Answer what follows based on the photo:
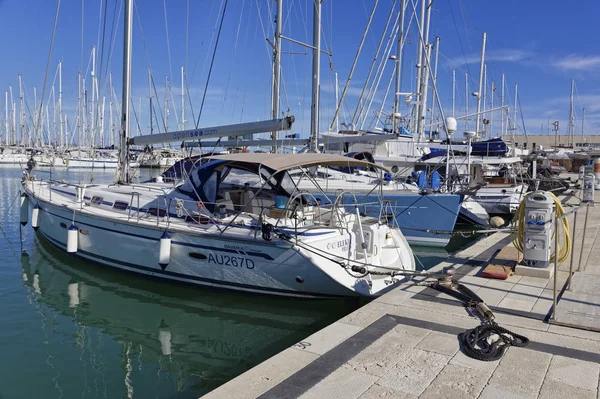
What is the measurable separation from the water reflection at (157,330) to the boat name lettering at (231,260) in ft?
2.48

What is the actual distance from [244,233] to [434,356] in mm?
4019

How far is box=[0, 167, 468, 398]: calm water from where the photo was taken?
5715 millimetres

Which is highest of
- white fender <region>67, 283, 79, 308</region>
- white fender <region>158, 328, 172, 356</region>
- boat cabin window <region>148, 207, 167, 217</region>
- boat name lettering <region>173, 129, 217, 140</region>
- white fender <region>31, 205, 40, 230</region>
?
boat name lettering <region>173, 129, 217, 140</region>

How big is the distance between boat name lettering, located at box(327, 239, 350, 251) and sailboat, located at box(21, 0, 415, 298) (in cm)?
2

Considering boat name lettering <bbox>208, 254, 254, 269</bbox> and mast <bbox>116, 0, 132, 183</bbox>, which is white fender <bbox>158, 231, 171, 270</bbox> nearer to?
boat name lettering <bbox>208, 254, 254, 269</bbox>

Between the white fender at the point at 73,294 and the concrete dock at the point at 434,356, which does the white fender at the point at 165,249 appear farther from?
the concrete dock at the point at 434,356

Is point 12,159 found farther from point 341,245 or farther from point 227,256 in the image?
point 341,245

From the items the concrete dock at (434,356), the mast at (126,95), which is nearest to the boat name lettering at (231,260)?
the concrete dock at (434,356)

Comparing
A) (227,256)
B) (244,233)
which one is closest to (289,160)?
(244,233)

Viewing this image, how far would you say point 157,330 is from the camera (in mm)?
7344

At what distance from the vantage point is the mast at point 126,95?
39.1ft

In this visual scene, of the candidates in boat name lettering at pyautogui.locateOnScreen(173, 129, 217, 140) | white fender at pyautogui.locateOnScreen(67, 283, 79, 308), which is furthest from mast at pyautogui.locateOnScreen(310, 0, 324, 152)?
white fender at pyautogui.locateOnScreen(67, 283, 79, 308)

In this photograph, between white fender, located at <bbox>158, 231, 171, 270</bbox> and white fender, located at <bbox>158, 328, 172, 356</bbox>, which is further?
white fender, located at <bbox>158, 231, 171, 270</bbox>

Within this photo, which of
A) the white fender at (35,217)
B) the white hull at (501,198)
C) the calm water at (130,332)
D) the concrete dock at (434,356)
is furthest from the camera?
the white hull at (501,198)
